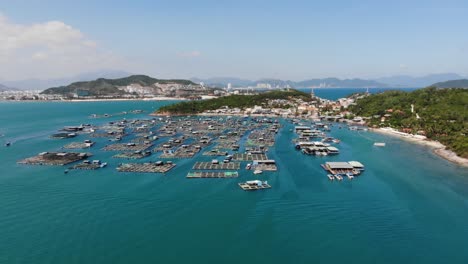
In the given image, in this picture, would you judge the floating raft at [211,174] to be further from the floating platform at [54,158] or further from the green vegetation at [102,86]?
the green vegetation at [102,86]

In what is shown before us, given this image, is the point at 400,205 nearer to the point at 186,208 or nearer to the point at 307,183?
the point at 307,183

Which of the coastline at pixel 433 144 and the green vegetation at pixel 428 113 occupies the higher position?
the green vegetation at pixel 428 113

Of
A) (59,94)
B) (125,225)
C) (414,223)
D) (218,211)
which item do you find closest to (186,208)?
(218,211)

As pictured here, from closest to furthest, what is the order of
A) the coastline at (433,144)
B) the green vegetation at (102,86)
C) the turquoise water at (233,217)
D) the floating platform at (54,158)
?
the turquoise water at (233,217)
the floating platform at (54,158)
the coastline at (433,144)
the green vegetation at (102,86)

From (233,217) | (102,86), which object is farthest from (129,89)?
(233,217)

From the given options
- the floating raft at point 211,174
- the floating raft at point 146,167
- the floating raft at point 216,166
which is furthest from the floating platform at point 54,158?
the floating raft at point 211,174

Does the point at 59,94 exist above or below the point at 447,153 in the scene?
above

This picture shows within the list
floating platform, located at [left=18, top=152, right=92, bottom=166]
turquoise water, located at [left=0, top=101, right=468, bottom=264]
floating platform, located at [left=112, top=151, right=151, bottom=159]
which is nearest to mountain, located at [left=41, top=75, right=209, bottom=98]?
floating platform, located at [left=112, top=151, right=151, bottom=159]
